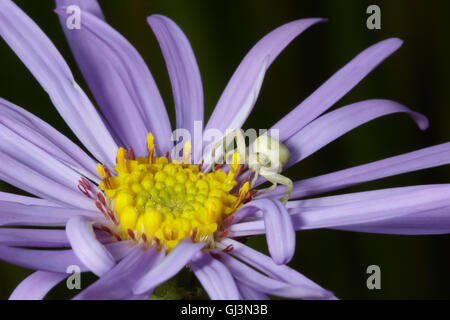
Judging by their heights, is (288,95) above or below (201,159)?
above

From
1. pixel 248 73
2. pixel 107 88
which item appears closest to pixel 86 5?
pixel 107 88

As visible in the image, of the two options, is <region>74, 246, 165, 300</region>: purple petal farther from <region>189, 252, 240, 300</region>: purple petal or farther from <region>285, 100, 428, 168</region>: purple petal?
<region>285, 100, 428, 168</region>: purple petal

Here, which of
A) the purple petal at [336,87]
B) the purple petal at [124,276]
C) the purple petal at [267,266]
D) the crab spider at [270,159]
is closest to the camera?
the purple petal at [124,276]

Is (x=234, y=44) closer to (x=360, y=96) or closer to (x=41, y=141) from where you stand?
(x=360, y=96)

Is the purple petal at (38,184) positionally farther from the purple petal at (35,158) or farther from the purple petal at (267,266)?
the purple petal at (267,266)

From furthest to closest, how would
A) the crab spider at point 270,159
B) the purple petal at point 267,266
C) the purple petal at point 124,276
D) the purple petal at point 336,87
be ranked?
the purple petal at point 336,87, the crab spider at point 270,159, the purple petal at point 267,266, the purple petal at point 124,276

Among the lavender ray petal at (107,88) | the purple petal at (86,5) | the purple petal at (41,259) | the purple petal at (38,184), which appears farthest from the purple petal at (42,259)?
the purple petal at (86,5)
